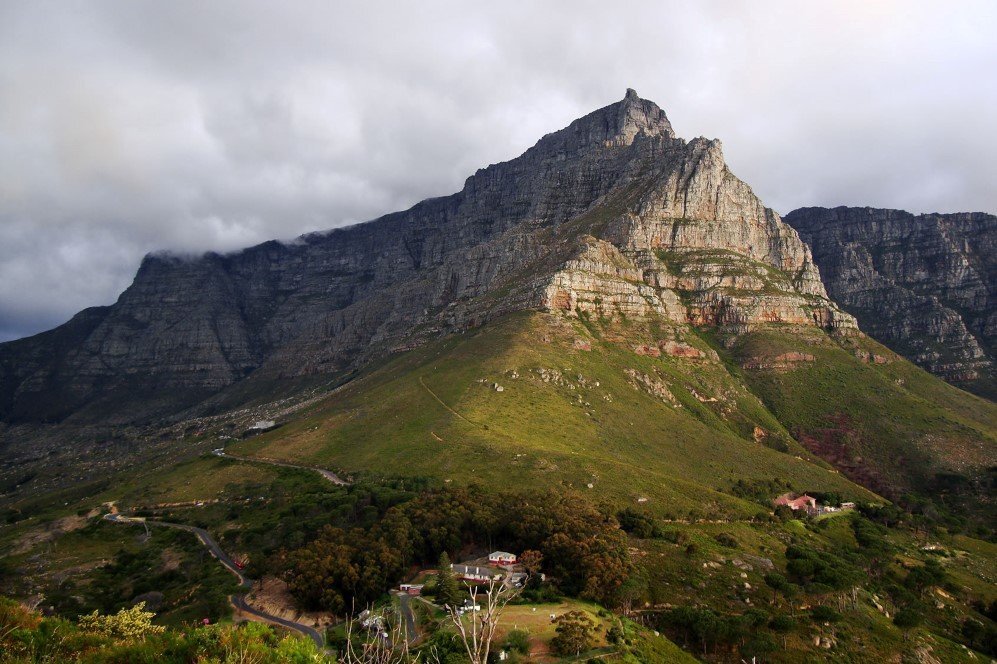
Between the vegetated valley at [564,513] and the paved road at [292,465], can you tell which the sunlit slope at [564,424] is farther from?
the paved road at [292,465]

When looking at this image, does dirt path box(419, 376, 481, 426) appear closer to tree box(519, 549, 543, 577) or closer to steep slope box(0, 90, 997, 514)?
steep slope box(0, 90, 997, 514)

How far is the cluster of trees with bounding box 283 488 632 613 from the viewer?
61.7 meters

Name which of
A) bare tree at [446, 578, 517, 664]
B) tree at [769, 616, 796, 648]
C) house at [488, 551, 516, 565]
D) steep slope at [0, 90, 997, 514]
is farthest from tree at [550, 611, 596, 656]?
steep slope at [0, 90, 997, 514]

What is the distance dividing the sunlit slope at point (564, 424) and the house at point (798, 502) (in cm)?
404

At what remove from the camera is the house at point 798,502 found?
10561 cm

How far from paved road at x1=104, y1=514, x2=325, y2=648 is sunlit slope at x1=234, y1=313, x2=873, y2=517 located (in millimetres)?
25205

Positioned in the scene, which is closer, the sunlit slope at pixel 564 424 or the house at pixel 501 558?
the house at pixel 501 558

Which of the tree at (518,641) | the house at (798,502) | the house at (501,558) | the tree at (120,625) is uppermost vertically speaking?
the tree at (120,625)

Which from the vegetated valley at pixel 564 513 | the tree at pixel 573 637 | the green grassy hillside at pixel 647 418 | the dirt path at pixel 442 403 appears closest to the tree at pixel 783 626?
the vegetated valley at pixel 564 513

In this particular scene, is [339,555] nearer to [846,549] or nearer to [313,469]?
[313,469]

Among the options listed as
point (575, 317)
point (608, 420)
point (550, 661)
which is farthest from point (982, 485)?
point (550, 661)

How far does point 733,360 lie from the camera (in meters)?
177

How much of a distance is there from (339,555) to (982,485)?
135972mm

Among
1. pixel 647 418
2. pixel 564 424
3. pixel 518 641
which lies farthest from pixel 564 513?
pixel 647 418
